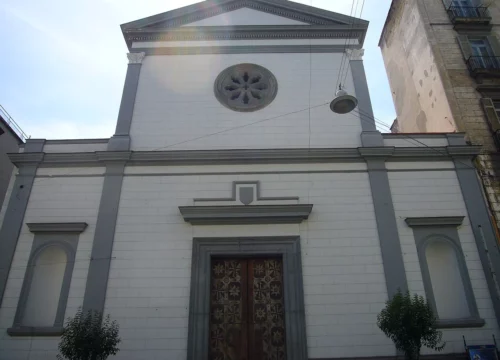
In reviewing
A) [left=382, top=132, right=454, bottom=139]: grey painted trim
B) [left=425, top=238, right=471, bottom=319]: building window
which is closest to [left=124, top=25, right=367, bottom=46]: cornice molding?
[left=382, top=132, right=454, bottom=139]: grey painted trim

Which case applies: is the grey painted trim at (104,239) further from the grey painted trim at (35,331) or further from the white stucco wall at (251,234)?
the grey painted trim at (35,331)

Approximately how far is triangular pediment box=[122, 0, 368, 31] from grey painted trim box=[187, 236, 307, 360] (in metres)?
8.26

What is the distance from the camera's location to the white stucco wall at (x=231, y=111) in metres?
11.7

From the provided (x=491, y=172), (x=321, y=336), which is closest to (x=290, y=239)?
(x=321, y=336)

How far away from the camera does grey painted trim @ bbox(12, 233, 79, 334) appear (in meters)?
9.29

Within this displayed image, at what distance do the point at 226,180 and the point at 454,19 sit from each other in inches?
434

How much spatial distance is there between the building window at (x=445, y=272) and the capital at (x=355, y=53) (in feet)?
20.0

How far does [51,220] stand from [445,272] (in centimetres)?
1043

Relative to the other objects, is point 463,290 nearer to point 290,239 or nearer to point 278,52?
point 290,239

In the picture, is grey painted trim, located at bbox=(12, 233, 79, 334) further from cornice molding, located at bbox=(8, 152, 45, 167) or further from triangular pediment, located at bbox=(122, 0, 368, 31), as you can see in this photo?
triangular pediment, located at bbox=(122, 0, 368, 31)

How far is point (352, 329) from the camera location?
9102mm

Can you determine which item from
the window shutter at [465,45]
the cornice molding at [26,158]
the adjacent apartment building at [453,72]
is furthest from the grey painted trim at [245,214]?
the window shutter at [465,45]

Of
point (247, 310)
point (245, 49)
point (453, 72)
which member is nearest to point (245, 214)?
point (247, 310)

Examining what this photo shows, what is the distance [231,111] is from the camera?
1231 cm
